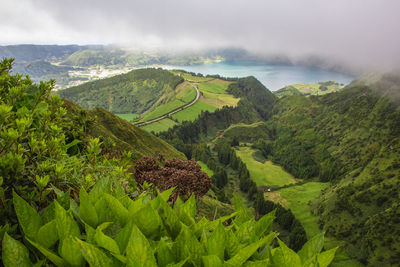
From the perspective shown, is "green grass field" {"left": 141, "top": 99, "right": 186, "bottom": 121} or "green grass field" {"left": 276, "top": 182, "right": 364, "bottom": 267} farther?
"green grass field" {"left": 141, "top": 99, "right": 186, "bottom": 121}

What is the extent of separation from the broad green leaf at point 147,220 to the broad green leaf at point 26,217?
89 centimetres

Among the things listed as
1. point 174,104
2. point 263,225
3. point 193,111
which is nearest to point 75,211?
point 263,225

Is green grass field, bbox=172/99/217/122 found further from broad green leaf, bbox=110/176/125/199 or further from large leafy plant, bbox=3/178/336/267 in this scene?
large leafy plant, bbox=3/178/336/267

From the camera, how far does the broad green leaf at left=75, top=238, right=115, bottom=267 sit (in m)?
1.71

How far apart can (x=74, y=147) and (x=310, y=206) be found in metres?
119

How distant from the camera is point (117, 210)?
7.80 feet

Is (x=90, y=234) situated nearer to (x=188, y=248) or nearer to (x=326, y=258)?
(x=188, y=248)

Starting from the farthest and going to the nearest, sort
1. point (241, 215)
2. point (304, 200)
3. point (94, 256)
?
point (304, 200)
point (241, 215)
point (94, 256)

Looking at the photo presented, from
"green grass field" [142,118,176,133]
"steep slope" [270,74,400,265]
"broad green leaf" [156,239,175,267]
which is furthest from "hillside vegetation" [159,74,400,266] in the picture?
"broad green leaf" [156,239,175,267]

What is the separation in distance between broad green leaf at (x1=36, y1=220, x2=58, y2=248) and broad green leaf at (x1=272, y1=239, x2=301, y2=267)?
2044 mm

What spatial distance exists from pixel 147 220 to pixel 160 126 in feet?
443

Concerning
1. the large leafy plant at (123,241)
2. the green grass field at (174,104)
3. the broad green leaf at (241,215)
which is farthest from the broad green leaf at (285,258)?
the green grass field at (174,104)

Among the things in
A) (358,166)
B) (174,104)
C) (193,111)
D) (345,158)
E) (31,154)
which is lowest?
(345,158)

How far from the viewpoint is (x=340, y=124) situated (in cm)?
18025
